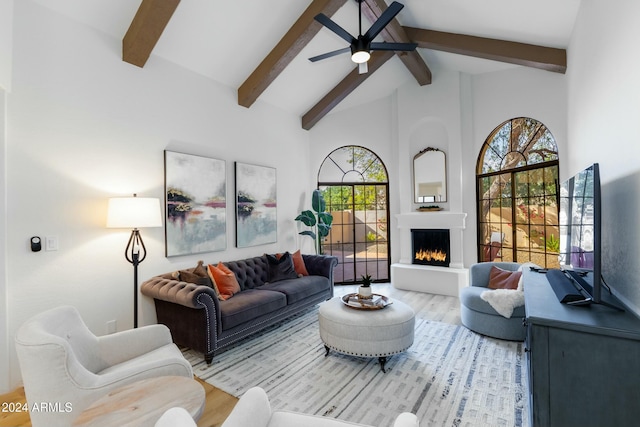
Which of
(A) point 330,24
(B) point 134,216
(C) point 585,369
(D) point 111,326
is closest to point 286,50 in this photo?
(A) point 330,24

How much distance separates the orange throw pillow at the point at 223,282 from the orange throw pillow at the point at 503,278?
10.8 ft

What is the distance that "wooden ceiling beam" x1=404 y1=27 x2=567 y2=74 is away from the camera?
12.7 ft

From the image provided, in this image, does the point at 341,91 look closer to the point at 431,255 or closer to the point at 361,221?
the point at 361,221

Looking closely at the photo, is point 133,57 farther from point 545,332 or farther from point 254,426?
point 545,332

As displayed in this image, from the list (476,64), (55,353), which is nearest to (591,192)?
(55,353)

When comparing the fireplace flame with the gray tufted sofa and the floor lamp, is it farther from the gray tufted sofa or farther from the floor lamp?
the floor lamp

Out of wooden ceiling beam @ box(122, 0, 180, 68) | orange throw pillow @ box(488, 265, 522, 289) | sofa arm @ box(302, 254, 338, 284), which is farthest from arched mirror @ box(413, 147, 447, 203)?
wooden ceiling beam @ box(122, 0, 180, 68)

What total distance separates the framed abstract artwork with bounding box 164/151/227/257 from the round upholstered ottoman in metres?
2.07

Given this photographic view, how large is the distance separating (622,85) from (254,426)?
287 centimetres

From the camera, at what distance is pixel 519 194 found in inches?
195

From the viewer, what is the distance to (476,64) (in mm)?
5117

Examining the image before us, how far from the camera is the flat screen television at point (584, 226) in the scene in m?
1.78

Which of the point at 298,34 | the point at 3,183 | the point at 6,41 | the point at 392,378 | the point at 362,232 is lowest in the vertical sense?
the point at 392,378

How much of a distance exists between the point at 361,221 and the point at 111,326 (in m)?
4.57
